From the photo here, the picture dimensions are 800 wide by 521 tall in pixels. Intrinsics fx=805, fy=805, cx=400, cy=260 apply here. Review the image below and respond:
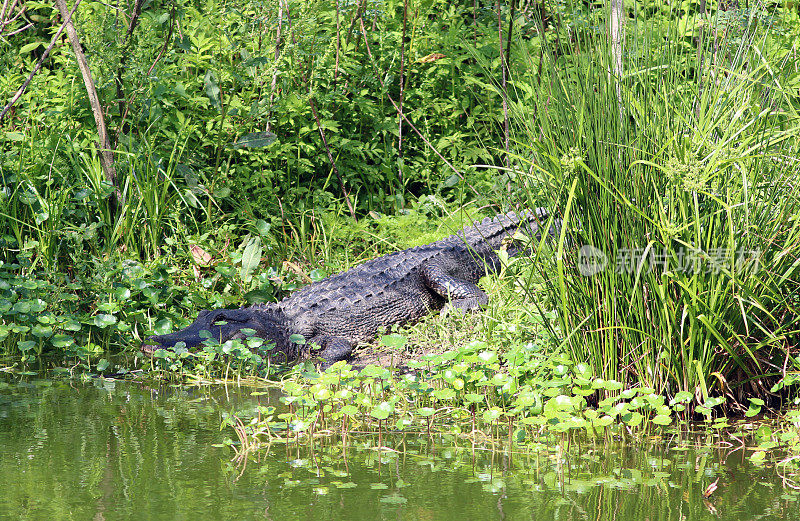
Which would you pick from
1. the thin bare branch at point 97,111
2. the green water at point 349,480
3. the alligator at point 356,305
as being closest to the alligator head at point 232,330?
the alligator at point 356,305

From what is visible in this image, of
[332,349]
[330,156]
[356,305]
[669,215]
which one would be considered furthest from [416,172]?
[669,215]

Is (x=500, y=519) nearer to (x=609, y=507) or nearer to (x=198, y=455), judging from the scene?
(x=609, y=507)

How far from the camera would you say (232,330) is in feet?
13.0

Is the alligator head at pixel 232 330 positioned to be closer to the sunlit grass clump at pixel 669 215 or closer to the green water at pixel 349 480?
the green water at pixel 349 480

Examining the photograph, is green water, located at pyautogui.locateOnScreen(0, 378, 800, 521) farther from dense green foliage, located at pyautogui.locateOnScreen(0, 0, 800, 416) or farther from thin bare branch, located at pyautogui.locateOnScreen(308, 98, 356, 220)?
thin bare branch, located at pyautogui.locateOnScreen(308, 98, 356, 220)

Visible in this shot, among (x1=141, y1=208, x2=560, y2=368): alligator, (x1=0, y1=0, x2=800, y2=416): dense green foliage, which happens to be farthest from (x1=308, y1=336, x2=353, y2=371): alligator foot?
(x1=0, y1=0, x2=800, y2=416): dense green foliage

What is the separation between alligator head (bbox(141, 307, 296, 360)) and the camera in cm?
375

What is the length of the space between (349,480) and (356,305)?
87.0 inches

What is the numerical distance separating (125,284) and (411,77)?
3.01 metres

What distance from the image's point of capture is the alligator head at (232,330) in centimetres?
375

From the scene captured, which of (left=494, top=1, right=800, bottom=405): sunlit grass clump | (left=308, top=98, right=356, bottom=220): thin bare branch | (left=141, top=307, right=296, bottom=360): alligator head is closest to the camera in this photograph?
(left=494, top=1, right=800, bottom=405): sunlit grass clump

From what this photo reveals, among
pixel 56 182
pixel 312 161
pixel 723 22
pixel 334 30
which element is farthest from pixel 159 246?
pixel 723 22

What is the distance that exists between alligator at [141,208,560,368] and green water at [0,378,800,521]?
43.5 inches

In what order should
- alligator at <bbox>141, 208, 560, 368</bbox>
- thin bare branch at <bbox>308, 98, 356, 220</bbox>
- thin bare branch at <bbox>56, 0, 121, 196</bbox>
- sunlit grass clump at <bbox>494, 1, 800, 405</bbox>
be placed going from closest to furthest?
sunlit grass clump at <bbox>494, 1, 800, 405</bbox>
alligator at <bbox>141, 208, 560, 368</bbox>
thin bare branch at <bbox>56, 0, 121, 196</bbox>
thin bare branch at <bbox>308, 98, 356, 220</bbox>
